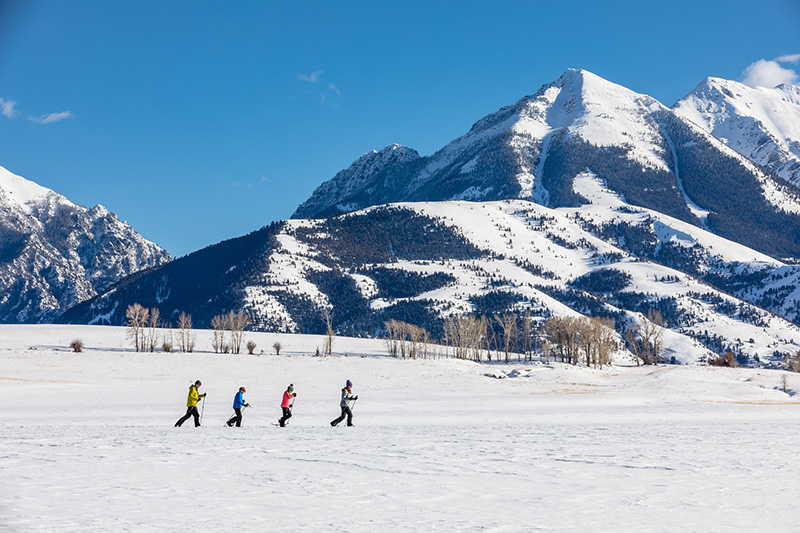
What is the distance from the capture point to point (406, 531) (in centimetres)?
1250

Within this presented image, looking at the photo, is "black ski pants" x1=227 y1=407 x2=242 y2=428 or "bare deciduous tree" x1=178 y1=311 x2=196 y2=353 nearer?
"black ski pants" x1=227 y1=407 x2=242 y2=428

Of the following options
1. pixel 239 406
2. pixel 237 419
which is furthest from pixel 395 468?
pixel 237 419

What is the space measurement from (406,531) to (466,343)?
160m

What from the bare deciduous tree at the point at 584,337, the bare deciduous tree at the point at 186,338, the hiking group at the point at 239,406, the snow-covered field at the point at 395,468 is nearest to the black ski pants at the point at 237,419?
the hiking group at the point at 239,406

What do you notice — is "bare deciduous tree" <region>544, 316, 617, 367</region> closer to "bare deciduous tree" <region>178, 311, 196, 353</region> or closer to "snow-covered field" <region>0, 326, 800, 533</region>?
"snow-covered field" <region>0, 326, 800, 533</region>

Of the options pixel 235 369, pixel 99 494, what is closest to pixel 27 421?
pixel 99 494

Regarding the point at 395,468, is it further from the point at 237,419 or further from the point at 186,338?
the point at 186,338

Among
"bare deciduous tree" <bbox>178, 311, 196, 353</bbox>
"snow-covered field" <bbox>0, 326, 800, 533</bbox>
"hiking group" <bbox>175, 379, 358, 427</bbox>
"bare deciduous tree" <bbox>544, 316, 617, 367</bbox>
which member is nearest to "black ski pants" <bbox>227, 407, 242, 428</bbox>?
"hiking group" <bbox>175, 379, 358, 427</bbox>

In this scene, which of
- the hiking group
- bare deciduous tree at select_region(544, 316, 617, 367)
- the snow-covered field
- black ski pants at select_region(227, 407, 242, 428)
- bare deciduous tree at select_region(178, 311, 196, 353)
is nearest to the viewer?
the snow-covered field

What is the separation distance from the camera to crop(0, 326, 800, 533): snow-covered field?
44.2ft

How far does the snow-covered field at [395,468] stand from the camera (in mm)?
13477

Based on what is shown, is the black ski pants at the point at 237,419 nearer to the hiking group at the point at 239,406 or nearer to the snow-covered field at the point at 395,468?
the hiking group at the point at 239,406

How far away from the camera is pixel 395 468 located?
19.8m

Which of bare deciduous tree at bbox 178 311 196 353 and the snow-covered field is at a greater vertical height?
bare deciduous tree at bbox 178 311 196 353
